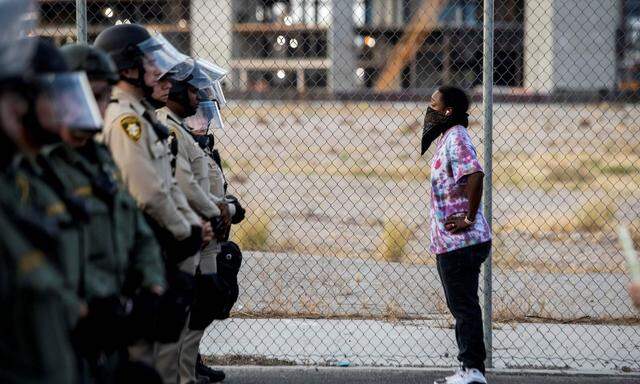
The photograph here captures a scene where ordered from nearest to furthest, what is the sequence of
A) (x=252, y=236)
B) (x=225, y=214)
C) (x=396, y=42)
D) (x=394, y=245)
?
(x=225, y=214) < (x=394, y=245) < (x=252, y=236) < (x=396, y=42)

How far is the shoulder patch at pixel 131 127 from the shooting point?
4.40m

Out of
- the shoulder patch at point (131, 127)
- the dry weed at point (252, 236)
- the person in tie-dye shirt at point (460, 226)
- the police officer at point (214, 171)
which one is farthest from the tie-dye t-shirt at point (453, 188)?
the dry weed at point (252, 236)

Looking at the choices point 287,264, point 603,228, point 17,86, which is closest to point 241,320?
point 287,264

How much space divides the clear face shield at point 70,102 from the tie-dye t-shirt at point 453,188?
286cm

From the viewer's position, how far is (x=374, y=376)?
6.38 metres

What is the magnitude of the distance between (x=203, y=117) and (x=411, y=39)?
46.4 metres

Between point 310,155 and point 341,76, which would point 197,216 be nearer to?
point 310,155

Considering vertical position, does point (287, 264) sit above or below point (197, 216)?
below

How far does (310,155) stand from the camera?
2427 cm

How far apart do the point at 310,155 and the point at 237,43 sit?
20758 millimetres

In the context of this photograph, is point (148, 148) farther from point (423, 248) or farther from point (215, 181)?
point (423, 248)

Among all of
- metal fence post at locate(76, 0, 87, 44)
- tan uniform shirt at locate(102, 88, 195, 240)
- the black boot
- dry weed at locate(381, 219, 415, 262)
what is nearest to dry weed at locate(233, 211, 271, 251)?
dry weed at locate(381, 219, 415, 262)

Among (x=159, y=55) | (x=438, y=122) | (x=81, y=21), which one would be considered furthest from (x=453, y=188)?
(x=81, y=21)

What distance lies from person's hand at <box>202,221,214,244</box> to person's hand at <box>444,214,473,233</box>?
56.1 inches
